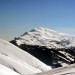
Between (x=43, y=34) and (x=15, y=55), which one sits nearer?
(x=15, y=55)

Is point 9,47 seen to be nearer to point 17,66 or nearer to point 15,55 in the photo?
point 15,55

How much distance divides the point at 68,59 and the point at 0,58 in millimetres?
19855

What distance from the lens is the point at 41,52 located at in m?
38.2

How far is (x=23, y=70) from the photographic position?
16719 millimetres

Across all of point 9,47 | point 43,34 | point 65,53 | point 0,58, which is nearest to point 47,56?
point 65,53

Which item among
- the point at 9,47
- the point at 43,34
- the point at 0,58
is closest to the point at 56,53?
the point at 9,47

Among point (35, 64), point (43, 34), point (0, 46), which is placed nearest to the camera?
point (35, 64)

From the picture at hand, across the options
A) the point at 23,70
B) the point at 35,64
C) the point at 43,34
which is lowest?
the point at 23,70

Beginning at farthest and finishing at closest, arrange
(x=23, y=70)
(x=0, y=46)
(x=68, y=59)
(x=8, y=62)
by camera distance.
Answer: (x=68, y=59) < (x=0, y=46) < (x=8, y=62) < (x=23, y=70)

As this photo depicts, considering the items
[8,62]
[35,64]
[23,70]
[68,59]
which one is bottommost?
[23,70]

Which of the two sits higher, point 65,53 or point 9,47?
point 65,53

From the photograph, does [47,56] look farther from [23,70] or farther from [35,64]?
[23,70]

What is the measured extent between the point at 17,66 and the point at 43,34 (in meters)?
64.8

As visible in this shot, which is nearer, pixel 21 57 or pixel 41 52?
pixel 21 57
